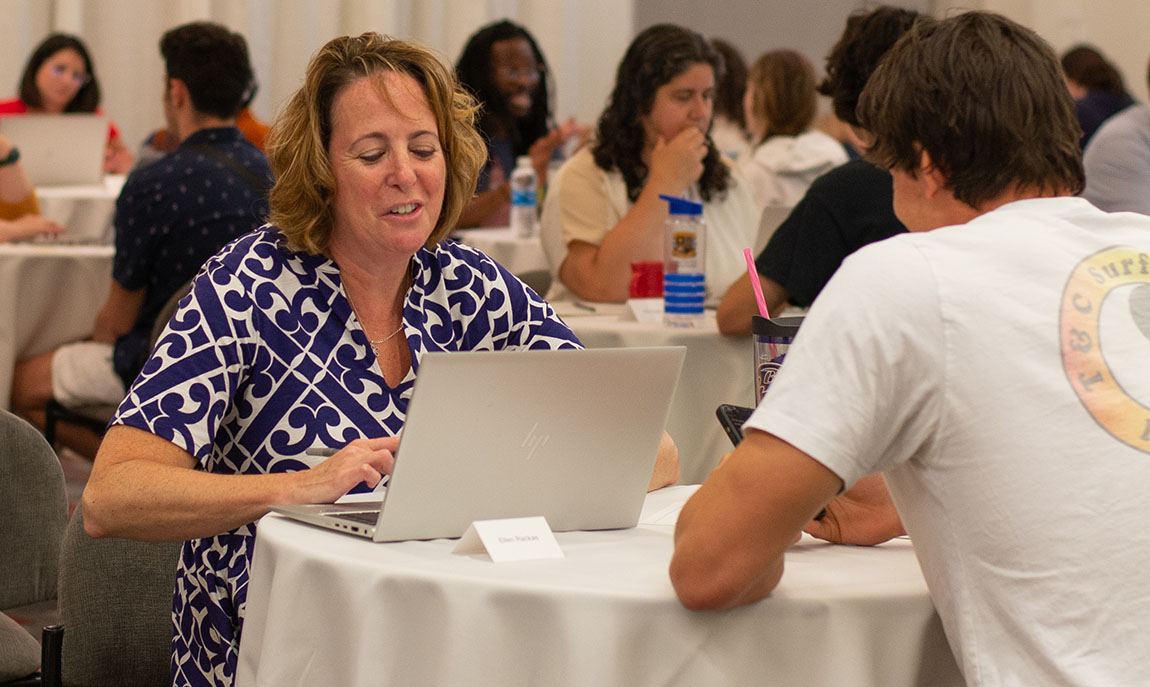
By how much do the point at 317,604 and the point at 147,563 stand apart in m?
0.72

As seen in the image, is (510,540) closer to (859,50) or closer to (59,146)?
(859,50)

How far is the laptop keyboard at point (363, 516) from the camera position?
4.85ft

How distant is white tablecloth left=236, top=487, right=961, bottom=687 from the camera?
4.28ft

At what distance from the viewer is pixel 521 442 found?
140 cm

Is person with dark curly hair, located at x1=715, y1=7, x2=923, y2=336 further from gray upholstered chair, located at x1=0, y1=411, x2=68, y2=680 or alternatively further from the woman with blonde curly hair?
gray upholstered chair, located at x1=0, y1=411, x2=68, y2=680

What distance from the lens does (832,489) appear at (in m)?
1.21

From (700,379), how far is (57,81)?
15.6ft

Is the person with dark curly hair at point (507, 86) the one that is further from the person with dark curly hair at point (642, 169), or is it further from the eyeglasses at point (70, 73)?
the eyeglasses at point (70, 73)

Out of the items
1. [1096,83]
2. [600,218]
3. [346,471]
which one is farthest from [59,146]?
[1096,83]

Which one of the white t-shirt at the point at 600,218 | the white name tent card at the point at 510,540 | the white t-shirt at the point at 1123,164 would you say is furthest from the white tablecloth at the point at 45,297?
the white name tent card at the point at 510,540

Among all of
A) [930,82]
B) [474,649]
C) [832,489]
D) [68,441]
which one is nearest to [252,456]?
[474,649]

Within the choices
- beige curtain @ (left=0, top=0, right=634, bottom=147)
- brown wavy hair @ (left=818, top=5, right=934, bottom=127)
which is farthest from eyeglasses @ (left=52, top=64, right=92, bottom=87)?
brown wavy hair @ (left=818, top=5, right=934, bottom=127)

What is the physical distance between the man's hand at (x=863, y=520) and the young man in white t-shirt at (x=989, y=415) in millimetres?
262

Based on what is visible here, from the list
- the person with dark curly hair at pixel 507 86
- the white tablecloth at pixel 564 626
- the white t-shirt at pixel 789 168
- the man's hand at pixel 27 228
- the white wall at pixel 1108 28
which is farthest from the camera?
the white wall at pixel 1108 28
